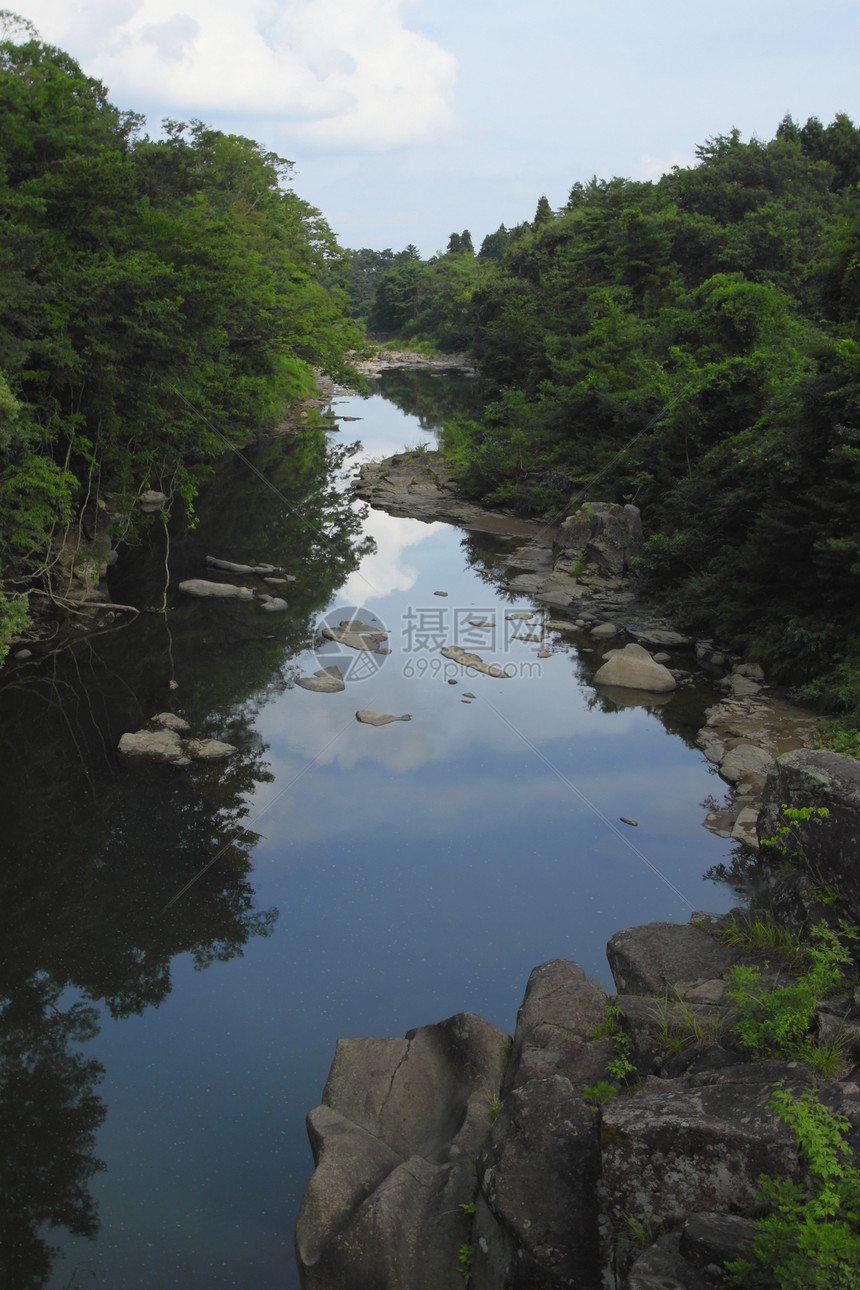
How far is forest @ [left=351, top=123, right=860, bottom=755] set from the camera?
12875 mm

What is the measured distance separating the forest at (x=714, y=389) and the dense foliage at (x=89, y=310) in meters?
9.74

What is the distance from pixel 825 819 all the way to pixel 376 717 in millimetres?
7649

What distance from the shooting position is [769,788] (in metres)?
6.89

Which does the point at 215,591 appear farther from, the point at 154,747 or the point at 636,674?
the point at 636,674

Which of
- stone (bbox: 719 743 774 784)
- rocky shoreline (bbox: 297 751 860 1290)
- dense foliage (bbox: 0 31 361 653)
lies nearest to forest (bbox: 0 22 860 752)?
dense foliage (bbox: 0 31 361 653)

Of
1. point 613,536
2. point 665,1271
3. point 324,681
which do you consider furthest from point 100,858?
point 613,536

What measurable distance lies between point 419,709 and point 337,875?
430 centimetres

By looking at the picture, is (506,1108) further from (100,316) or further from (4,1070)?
(100,316)

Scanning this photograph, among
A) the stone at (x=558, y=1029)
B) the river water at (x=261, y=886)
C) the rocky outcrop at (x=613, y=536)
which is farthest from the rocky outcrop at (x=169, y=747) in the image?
the rocky outcrop at (x=613, y=536)

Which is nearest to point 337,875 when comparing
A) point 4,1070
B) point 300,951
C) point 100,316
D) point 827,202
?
point 300,951

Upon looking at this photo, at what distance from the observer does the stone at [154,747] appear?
445 inches

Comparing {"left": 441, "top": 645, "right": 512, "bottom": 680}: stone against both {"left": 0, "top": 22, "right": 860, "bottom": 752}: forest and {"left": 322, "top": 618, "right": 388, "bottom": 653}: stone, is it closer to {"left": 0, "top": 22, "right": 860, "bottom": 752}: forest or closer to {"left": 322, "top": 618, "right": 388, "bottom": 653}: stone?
{"left": 322, "top": 618, "right": 388, "bottom": 653}: stone

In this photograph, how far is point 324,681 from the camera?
14094 mm

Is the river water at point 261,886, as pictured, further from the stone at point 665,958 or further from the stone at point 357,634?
the stone at point 665,958
